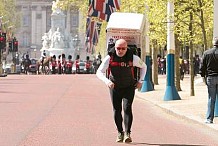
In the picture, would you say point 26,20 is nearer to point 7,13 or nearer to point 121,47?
point 7,13

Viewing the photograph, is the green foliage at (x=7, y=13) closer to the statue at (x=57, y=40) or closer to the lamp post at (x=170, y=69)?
the statue at (x=57, y=40)

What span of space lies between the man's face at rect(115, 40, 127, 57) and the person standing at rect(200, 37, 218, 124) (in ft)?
13.6

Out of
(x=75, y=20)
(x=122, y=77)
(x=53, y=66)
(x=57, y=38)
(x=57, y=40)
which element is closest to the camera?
(x=122, y=77)

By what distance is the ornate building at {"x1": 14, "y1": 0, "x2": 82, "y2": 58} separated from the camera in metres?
169

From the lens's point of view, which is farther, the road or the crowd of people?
the crowd of people

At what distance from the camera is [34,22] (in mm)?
171375

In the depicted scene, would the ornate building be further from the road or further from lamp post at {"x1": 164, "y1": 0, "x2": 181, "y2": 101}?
the road

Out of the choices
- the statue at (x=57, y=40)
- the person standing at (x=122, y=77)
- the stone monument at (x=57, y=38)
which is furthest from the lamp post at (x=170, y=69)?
the statue at (x=57, y=40)

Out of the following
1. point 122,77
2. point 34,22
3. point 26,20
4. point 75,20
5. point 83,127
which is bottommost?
point 83,127

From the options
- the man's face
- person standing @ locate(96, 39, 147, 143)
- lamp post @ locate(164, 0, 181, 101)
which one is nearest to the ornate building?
lamp post @ locate(164, 0, 181, 101)

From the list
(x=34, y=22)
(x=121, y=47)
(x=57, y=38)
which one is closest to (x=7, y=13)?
(x=57, y=38)

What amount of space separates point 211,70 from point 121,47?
173 inches

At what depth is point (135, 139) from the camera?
1533cm

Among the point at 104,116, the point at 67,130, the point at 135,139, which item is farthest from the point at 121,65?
the point at 104,116
